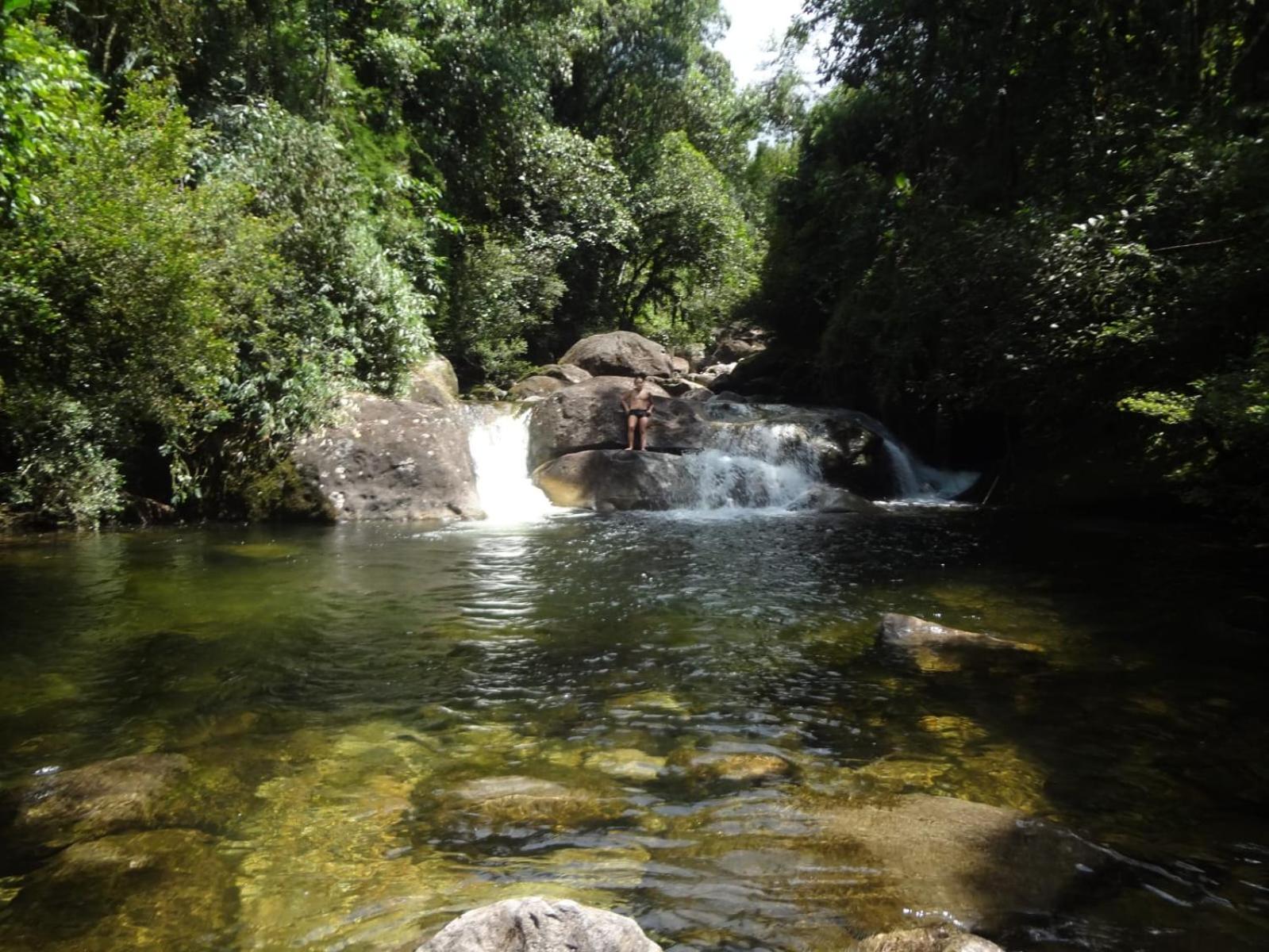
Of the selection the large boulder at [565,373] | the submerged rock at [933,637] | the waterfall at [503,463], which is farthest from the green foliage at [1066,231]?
the waterfall at [503,463]

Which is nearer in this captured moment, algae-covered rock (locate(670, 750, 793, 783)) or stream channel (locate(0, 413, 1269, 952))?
stream channel (locate(0, 413, 1269, 952))

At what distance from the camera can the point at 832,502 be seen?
48.2 ft

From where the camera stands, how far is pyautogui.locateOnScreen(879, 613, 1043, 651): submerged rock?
6.42 meters

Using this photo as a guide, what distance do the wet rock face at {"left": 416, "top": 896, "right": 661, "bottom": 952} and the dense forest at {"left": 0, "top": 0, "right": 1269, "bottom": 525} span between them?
18.6 ft

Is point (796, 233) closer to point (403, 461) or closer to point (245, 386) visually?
point (403, 461)

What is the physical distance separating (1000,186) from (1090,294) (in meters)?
5.37

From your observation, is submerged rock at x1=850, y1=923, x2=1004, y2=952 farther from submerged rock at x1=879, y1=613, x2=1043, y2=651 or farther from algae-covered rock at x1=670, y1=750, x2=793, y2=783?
submerged rock at x1=879, y1=613, x2=1043, y2=651

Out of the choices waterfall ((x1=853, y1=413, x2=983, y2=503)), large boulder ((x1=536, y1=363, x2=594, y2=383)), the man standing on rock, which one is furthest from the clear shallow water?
large boulder ((x1=536, y1=363, x2=594, y2=383))

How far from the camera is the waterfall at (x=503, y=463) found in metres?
14.8

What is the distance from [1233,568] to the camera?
29.9 ft

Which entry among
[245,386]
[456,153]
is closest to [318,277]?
[245,386]

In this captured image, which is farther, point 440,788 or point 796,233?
point 796,233

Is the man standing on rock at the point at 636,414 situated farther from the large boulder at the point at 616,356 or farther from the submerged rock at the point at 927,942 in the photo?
the submerged rock at the point at 927,942

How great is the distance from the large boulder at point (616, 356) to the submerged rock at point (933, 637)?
16926mm
